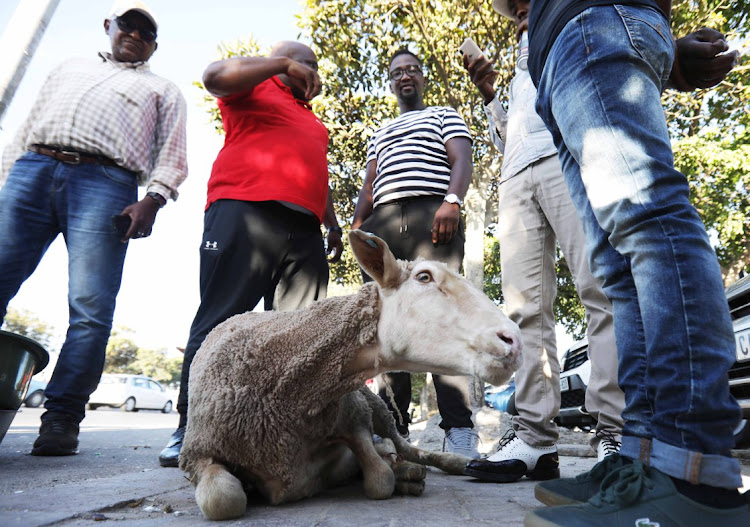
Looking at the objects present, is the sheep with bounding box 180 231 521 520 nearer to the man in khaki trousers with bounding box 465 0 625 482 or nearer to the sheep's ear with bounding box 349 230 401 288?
the sheep's ear with bounding box 349 230 401 288

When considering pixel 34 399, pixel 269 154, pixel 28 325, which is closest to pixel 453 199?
pixel 269 154

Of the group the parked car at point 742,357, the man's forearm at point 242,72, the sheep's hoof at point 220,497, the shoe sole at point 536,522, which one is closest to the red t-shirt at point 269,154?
the man's forearm at point 242,72

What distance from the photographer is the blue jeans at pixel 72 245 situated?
3510 mm

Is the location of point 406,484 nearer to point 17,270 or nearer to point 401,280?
point 401,280

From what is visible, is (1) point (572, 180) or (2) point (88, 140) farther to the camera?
(2) point (88, 140)

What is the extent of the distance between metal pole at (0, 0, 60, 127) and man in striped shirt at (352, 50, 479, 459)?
2.61 metres

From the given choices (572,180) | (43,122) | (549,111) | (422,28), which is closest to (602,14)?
(549,111)

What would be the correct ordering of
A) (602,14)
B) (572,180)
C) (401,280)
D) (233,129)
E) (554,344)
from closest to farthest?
(602,14) < (572,180) < (401,280) < (554,344) < (233,129)

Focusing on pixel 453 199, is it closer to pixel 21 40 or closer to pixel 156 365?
pixel 21 40

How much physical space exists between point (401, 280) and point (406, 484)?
89 centimetres

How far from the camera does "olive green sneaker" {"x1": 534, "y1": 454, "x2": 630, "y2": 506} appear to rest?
1.63m

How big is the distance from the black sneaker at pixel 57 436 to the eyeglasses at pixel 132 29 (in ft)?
9.43

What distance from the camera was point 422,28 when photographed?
9.53 metres

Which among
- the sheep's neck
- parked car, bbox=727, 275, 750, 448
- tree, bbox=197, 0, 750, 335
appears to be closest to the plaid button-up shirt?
the sheep's neck
